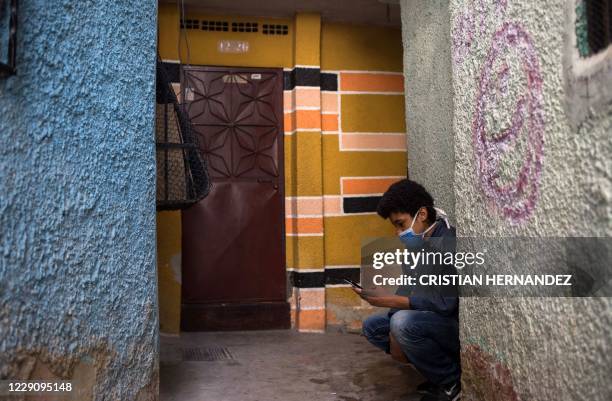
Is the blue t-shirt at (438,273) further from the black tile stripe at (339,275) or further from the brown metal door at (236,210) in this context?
the brown metal door at (236,210)

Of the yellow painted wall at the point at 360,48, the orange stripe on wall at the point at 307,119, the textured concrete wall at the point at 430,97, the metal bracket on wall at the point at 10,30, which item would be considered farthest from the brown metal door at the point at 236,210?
the metal bracket on wall at the point at 10,30

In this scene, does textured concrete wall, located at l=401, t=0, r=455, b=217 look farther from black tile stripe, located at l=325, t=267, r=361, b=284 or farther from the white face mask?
black tile stripe, located at l=325, t=267, r=361, b=284

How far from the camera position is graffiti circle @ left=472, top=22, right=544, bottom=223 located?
1.96m

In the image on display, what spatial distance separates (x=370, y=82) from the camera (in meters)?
5.57

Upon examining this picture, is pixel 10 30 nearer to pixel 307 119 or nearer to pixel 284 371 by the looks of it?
pixel 284 371

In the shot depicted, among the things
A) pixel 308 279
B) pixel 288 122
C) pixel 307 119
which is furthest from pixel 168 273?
pixel 307 119

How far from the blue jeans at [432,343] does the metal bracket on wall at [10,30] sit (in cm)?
216

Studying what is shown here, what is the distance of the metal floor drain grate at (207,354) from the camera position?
420 cm

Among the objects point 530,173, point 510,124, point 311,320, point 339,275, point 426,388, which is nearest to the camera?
point 530,173

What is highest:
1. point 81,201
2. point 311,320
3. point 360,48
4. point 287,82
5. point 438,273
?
point 360,48

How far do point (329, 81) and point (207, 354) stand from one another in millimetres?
2768

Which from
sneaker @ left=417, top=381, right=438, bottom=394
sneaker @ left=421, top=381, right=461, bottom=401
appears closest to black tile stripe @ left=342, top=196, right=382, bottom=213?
sneaker @ left=417, top=381, right=438, bottom=394

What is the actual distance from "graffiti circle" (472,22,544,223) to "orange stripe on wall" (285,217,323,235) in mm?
3018

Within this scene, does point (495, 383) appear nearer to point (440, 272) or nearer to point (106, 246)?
point (440, 272)
